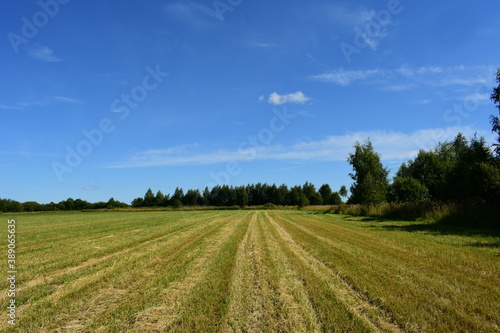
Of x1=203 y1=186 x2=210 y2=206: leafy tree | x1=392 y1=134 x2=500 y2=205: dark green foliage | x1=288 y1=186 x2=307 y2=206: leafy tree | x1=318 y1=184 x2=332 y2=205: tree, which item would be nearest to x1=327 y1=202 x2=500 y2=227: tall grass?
x1=392 y1=134 x2=500 y2=205: dark green foliage

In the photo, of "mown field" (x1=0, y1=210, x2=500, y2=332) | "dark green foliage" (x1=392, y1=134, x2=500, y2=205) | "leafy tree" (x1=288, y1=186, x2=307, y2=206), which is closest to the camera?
"mown field" (x1=0, y1=210, x2=500, y2=332)

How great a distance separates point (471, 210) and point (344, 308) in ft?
70.1

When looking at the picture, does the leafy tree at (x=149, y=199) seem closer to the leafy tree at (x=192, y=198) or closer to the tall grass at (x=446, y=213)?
the leafy tree at (x=192, y=198)

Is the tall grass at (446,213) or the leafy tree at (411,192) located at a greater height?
the leafy tree at (411,192)

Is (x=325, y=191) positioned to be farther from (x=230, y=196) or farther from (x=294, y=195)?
(x=230, y=196)

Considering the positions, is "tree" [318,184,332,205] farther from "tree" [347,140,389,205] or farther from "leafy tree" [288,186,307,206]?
"tree" [347,140,389,205]

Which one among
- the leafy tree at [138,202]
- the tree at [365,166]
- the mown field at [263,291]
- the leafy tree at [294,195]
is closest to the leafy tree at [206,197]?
the leafy tree at [138,202]

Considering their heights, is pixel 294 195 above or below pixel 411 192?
below

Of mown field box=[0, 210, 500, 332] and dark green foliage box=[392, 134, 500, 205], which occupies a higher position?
dark green foliage box=[392, 134, 500, 205]

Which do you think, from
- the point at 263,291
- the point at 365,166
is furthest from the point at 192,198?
the point at 263,291

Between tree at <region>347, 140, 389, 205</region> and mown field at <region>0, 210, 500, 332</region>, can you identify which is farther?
tree at <region>347, 140, 389, 205</region>

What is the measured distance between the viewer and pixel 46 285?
21.8 feet

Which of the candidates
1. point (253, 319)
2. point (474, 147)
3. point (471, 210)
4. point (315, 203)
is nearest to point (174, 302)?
point (253, 319)

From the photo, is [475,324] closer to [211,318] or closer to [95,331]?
[211,318]
